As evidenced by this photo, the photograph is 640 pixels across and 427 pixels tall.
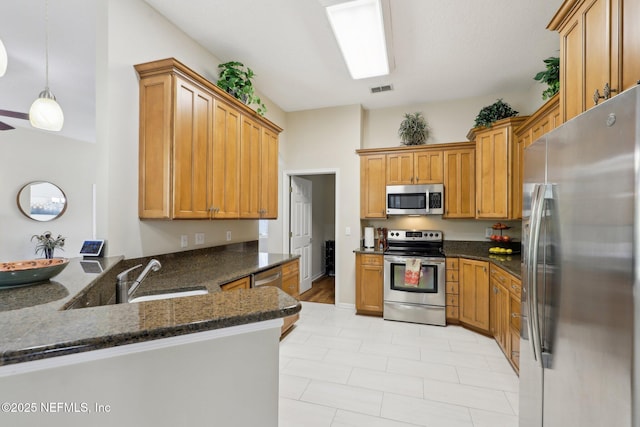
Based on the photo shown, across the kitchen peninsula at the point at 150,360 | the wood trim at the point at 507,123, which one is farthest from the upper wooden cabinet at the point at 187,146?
the wood trim at the point at 507,123

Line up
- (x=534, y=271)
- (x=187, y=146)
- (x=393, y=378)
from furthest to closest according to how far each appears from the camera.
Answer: (x=393, y=378), (x=187, y=146), (x=534, y=271)

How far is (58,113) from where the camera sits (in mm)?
2217

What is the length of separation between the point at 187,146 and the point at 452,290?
3.43 meters

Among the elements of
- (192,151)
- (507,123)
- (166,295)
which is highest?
(507,123)

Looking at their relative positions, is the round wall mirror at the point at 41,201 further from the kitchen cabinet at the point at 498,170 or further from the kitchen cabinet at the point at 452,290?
the kitchen cabinet at the point at 498,170

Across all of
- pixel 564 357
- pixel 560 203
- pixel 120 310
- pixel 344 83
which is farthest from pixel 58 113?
pixel 564 357

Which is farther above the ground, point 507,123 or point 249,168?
point 507,123

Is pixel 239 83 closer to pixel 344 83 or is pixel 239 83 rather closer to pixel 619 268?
pixel 344 83

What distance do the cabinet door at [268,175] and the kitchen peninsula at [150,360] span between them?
2530 mm

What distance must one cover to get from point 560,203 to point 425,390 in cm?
180

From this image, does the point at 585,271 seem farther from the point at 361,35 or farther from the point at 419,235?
the point at 419,235

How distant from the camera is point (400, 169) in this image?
4176mm

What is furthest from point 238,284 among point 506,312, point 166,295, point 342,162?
point 342,162

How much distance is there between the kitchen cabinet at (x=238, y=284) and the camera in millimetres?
2150
